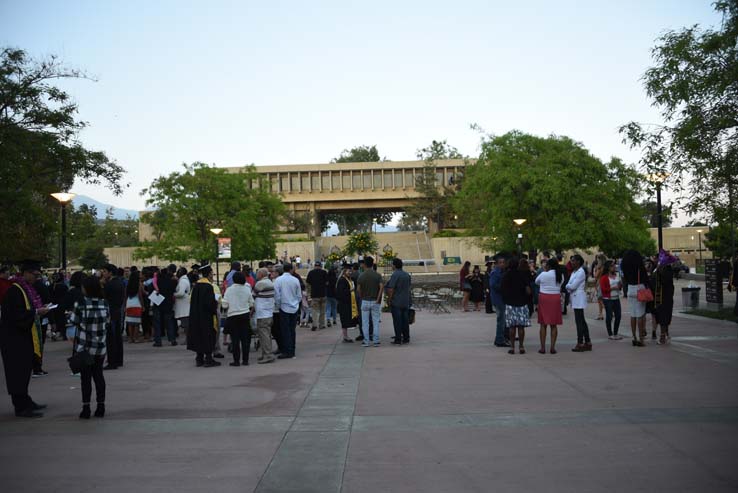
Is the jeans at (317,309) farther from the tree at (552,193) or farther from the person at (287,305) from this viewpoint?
the tree at (552,193)

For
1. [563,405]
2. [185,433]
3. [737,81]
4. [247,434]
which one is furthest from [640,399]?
[737,81]

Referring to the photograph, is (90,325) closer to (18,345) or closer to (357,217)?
(18,345)

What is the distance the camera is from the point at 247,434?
6.85 meters

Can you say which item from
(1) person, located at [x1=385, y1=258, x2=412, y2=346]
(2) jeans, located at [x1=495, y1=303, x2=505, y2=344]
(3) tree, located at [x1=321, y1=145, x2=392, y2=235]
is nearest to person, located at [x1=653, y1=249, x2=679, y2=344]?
(2) jeans, located at [x1=495, y1=303, x2=505, y2=344]

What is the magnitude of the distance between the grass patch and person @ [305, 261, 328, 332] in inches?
379

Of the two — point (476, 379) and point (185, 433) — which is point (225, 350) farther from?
point (185, 433)

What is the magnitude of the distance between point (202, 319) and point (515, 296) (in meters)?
5.42

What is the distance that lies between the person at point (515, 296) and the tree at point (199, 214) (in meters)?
31.2

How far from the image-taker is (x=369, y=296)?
13.9 meters

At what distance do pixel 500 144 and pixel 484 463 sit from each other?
3592 cm

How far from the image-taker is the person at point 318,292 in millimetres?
A: 16984

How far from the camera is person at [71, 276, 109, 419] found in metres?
7.71

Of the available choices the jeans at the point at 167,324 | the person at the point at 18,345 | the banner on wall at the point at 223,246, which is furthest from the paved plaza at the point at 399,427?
the banner on wall at the point at 223,246

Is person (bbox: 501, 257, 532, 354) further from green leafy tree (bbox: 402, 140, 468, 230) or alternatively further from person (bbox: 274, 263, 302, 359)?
green leafy tree (bbox: 402, 140, 468, 230)
